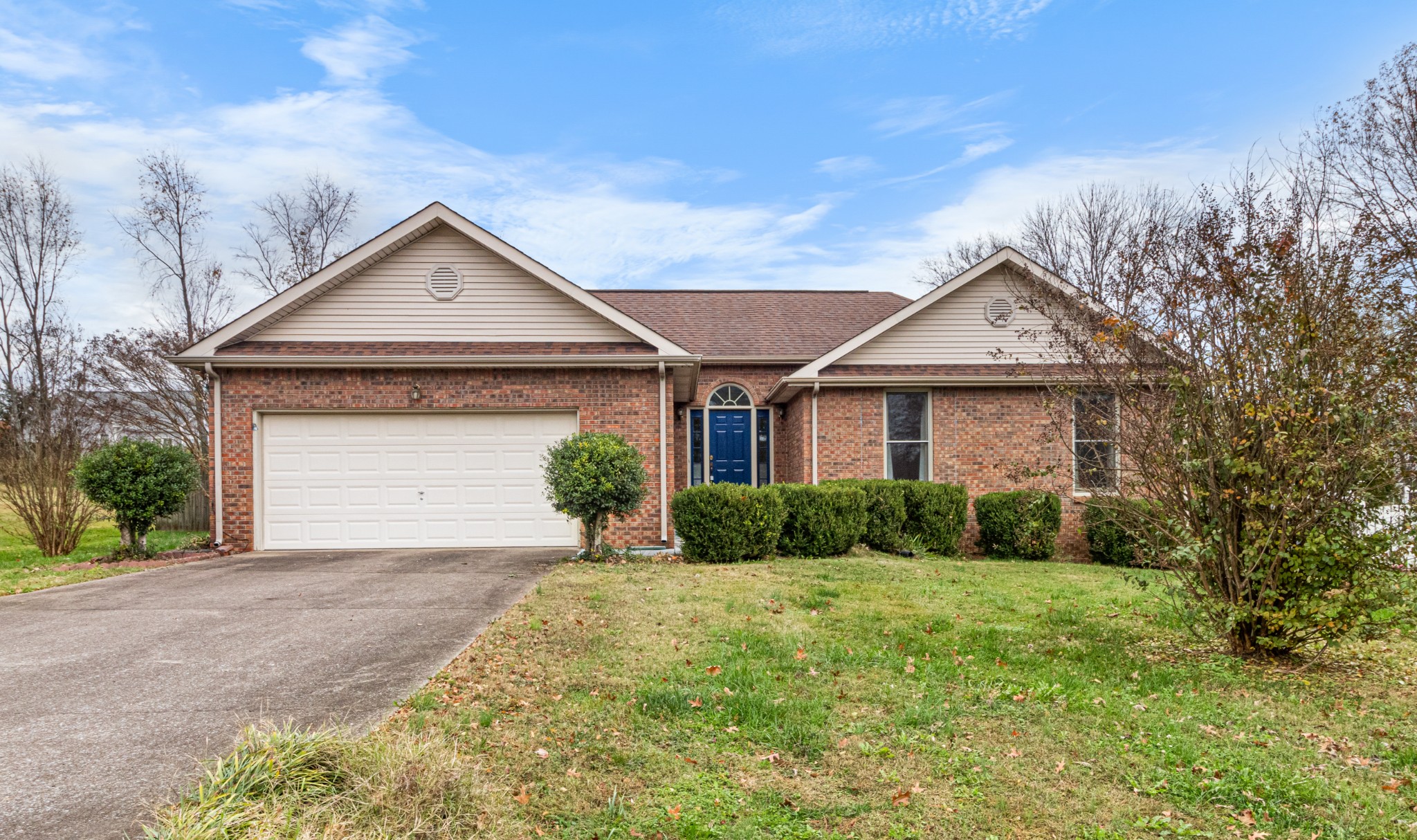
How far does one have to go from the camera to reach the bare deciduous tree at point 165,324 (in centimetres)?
2009

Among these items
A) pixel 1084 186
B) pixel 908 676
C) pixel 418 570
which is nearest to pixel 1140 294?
pixel 908 676

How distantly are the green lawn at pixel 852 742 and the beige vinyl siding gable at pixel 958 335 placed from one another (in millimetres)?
7757

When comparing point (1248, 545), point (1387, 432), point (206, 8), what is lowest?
point (1248, 545)

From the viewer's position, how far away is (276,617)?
707 cm

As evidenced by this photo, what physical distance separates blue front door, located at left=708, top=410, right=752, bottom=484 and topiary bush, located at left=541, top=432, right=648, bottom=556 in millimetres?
5644

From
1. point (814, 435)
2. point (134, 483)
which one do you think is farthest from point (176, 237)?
point (814, 435)

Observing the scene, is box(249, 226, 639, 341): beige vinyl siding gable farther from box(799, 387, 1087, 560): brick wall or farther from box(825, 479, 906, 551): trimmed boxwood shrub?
box(825, 479, 906, 551): trimmed boxwood shrub

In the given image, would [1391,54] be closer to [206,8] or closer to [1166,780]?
[1166,780]

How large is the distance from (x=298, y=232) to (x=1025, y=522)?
24.3 m

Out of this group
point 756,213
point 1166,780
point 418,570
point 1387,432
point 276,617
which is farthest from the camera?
point 756,213

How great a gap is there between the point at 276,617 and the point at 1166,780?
7.02 m

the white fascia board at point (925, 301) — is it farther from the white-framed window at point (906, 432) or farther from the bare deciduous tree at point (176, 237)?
the bare deciduous tree at point (176, 237)

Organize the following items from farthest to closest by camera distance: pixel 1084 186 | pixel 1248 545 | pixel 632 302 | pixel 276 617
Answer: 1. pixel 1084 186
2. pixel 632 302
3. pixel 276 617
4. pixel 1248 545

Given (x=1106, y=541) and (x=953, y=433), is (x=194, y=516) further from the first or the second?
(x=1106, y=541)
